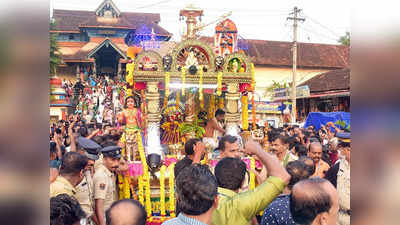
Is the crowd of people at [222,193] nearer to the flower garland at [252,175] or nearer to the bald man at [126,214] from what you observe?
the bald man at [126,214]

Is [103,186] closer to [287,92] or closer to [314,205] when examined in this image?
[314,205]

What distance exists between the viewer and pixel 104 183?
354 centimetres

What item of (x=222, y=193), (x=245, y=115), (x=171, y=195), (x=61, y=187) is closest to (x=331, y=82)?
(x=245, y=115)

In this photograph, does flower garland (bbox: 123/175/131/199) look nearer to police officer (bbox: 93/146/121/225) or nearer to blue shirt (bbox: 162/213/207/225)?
police officer (bbox: 93/146/121/225)

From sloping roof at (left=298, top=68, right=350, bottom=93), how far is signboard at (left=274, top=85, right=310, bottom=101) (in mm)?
1251

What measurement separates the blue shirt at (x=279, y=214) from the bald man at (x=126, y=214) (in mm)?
907

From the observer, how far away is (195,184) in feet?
6.52

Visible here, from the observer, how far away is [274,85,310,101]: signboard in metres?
19.2

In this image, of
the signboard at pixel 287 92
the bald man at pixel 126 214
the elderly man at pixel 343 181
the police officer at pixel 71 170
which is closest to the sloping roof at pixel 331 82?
the signboard at pixel 287 92

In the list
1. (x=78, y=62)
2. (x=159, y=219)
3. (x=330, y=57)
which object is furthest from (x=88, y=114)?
(x=330, y=57)

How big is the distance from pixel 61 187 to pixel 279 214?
1.83m
